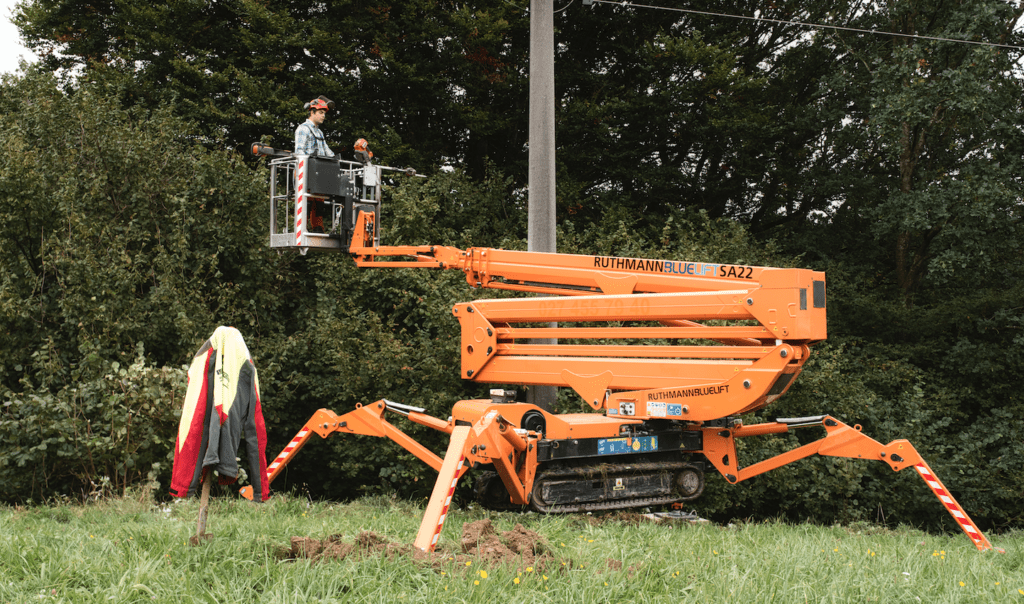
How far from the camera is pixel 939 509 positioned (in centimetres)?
1140

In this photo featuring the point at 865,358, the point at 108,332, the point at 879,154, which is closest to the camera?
the point at 108,332

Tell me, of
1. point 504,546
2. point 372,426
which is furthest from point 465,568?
point 372,426

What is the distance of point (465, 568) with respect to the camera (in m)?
4.77

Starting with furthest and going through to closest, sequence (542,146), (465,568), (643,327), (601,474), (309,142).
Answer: (542,146) → (309,142) → (601,474) → (643,327) → (465,568)

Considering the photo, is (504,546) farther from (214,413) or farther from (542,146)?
(542,146)

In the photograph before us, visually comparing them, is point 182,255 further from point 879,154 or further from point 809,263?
point 879,154

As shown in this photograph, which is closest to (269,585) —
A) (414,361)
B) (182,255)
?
(414,361)

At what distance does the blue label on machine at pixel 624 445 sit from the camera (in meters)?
7.33

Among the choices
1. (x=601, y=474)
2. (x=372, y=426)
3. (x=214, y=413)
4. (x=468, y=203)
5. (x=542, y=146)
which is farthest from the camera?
(x=468, y=203)

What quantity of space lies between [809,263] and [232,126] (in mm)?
12057

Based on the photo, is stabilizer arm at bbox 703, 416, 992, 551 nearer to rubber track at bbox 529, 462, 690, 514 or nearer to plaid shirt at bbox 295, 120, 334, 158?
rubber track at bbox 529, 462, 690, 514

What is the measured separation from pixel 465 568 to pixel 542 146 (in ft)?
20.1

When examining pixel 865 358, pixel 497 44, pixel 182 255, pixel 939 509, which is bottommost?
pixel 939 509

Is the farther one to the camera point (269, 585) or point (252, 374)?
point (252, 374)
